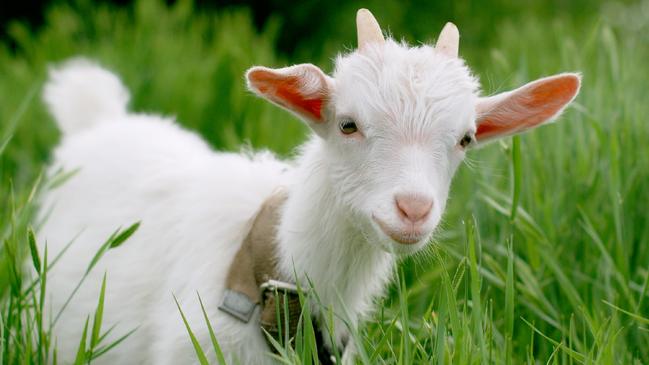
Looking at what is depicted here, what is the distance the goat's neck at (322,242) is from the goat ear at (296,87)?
17cm

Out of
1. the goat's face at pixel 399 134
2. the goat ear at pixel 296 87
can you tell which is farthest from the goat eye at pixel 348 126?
the goat ear at pixel 296 87

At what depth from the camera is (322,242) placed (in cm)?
251

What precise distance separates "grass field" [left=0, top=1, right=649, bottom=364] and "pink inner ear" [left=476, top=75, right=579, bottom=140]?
232 mm

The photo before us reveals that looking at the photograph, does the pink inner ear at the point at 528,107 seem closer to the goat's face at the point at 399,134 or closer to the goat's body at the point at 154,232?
the goat's face at the point at 399,134

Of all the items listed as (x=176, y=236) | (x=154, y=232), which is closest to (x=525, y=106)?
(x=176, y=236)

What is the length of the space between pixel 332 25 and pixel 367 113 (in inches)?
301

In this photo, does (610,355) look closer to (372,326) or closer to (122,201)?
(372,326)

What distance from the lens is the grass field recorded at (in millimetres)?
2359

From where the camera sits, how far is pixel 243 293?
252 cm

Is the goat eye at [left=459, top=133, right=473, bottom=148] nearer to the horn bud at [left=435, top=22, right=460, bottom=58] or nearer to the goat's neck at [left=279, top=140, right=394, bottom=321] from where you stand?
the horn bud at [left=435, top=22, right=460, bottom=58]

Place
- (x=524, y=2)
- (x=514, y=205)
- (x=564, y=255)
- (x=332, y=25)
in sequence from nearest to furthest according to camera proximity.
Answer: (x=514, y=205)
(x=564, y=255)
(x=332, y=25)
(x=524, y=2)

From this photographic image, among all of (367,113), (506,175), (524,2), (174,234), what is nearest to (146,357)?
(174,234)

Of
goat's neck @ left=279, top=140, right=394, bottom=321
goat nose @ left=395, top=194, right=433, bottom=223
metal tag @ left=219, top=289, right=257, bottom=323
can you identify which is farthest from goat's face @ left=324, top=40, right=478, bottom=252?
metal tag @ left=219, top=289, right=257, bottom=323

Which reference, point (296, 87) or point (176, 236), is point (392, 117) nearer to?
point (296, 87)
